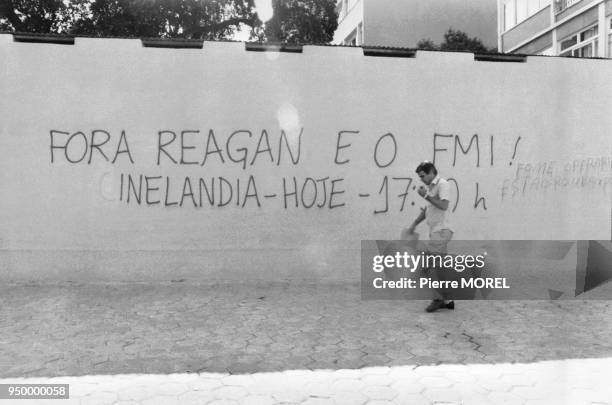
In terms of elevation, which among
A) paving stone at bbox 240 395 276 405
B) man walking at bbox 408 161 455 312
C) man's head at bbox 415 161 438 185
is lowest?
paving stone at bbox 240 395 276 405

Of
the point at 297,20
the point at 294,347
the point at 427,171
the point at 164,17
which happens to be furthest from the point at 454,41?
the point at 294,347

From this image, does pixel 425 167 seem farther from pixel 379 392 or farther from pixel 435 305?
pixel 379 392

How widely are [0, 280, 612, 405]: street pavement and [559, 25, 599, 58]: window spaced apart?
16.5 meters

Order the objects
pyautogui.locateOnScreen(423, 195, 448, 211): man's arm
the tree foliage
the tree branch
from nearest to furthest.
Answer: pyautogui.locateOnScreen(423, 195, 448, 211): man's arm, the tree branch, the tree foliage

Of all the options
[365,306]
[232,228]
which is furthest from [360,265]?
[232,228]

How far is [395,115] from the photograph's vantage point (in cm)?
610

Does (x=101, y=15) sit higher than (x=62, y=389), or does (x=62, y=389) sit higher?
(x=101, y=15)

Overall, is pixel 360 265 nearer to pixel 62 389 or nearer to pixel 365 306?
pixel 365 306

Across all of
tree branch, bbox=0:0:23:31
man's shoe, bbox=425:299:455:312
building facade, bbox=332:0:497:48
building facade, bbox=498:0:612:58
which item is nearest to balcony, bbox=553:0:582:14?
building facade, bbox=498:0:612:58

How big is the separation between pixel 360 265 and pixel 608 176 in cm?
349

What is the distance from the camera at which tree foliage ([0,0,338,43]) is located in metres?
17.3

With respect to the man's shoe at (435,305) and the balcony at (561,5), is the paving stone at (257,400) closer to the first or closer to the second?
the man's shoe at (435,305)

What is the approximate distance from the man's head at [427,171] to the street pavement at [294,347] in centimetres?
132

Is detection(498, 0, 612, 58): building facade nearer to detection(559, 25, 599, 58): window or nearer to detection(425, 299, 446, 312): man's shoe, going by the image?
detection(559, 25, 599, 58): window
